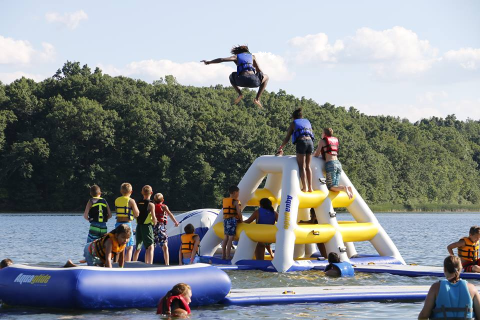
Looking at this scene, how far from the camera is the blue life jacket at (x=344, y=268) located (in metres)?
13.6

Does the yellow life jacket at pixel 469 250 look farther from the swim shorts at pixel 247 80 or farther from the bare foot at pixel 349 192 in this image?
the swim shorts at pixel 247 80

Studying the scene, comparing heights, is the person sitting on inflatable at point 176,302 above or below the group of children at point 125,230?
below

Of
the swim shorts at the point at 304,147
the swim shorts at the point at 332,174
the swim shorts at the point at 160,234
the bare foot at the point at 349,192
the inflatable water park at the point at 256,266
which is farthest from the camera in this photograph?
the bare foot at the point at 349,192

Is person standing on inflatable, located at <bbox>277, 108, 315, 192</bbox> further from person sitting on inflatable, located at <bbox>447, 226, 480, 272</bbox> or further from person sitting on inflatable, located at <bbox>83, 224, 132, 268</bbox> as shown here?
person sitting on inflatable, located at <bbox>83, 224, 132, 268</bbox>

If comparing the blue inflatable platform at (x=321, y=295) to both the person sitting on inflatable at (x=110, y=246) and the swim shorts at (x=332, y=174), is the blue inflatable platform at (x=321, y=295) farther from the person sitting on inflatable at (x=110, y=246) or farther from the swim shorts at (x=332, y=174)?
the swim shorts at (x=332, y=174)

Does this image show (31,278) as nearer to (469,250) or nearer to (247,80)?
(247,80)

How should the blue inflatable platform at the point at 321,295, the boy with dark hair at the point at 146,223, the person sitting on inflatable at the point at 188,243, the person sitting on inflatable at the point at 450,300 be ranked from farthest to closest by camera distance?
Answer: the person sitting on inflatable at the point at 188,243 < the boy with dark hair at the point at 146,223 < the blue inflatable platform at the point at 321,295 < the person sitting on inflatable at the point at 450,300

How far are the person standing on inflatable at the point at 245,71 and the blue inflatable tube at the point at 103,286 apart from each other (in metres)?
3.72

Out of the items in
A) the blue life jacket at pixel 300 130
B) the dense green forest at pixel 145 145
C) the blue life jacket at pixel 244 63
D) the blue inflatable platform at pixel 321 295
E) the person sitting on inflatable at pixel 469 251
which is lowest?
the blue inflatable platform at pixel 321 295

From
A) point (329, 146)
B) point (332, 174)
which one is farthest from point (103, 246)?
point (329, 146)

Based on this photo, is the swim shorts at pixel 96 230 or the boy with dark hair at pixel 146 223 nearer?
the swim shorts at pixel 96 230

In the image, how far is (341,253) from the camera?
1466 centimetres

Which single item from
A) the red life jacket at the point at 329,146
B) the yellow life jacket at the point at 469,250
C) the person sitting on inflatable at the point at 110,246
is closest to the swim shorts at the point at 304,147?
the red life jacket at the point at 329,146

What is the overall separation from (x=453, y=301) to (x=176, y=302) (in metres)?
3.41
